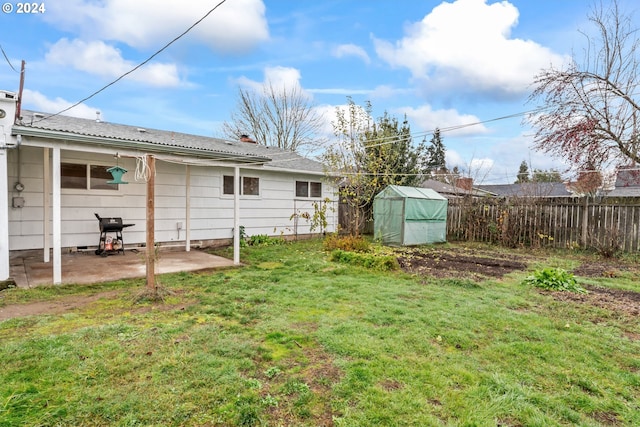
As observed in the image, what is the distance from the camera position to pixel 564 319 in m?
3.94

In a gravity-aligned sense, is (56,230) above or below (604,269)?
above

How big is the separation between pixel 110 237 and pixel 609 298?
9.56 metres

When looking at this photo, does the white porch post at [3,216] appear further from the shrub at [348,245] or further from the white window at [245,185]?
the shrub at [348,245]

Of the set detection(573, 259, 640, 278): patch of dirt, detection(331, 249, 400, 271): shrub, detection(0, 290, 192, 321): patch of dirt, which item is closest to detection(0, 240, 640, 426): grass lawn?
detection(0, 290, 192, 321): patch of dirt

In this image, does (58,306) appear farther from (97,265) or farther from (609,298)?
(609,298)

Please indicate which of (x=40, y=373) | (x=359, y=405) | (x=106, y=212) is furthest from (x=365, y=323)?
(x=106, y=212)


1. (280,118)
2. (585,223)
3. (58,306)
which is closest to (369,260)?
(58,306)

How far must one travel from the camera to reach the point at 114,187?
25.1 feet

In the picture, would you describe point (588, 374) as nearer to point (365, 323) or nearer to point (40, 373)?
Answer: point (365, 323)

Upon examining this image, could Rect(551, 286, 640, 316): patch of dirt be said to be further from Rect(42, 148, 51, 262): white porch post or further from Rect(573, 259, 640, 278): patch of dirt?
Rect(42, 148, 51, 262): white porch post

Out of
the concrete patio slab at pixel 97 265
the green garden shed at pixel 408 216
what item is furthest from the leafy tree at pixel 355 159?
the concrete patio slab at pixel 97 265

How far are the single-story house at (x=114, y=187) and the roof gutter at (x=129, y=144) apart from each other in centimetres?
1

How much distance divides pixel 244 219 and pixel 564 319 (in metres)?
8.11

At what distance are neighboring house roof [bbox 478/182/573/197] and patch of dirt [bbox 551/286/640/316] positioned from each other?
6235mm
